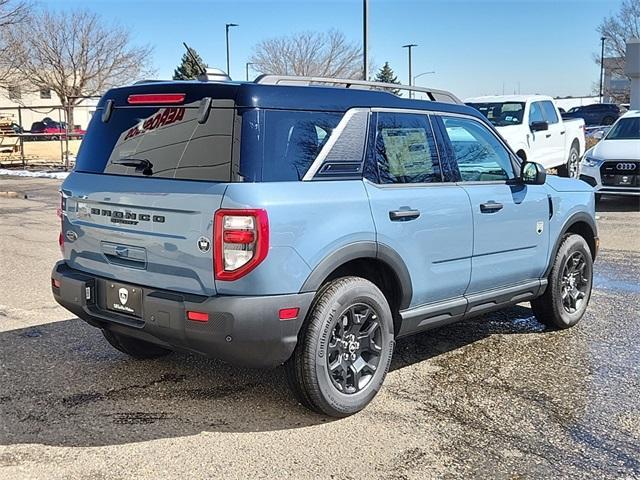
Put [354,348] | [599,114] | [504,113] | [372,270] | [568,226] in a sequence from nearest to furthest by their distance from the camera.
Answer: [354,348] < [372,270] < [568,226] < [504,113] < [599,114]

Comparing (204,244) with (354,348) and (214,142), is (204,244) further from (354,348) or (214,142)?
(354,348)

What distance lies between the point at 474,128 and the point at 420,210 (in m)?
1.12

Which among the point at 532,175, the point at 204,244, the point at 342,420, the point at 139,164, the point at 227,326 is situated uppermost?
the point at 139,164

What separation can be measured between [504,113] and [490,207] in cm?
958

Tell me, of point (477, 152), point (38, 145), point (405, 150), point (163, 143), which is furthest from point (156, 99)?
point (38, 145)

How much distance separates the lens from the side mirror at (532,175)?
520 centimetres

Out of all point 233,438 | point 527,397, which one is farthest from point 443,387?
point 233,438

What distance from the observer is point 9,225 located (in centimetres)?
1127

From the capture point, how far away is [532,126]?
13617 millimetres

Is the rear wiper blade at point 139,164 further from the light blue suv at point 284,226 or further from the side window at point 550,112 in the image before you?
the side window at point 550,112

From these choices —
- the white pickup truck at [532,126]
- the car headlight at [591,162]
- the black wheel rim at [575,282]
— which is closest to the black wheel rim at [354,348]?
the black wheel rim at [575,282]

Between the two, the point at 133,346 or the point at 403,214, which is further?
the point at 133,346

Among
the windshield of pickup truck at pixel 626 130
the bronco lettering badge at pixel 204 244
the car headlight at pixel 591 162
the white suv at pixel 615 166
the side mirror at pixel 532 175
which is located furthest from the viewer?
the windshield of pickup truck at pixel 626 130

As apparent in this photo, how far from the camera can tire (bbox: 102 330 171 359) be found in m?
4.84
